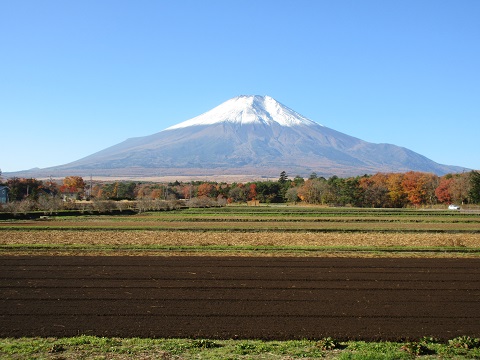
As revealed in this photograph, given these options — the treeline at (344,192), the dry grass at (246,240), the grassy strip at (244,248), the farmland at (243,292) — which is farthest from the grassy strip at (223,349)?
the treeline at (344,192)

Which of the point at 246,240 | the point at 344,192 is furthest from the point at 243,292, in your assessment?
the point at 344,192

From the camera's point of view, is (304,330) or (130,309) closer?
(304,330)

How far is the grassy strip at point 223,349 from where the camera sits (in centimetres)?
967

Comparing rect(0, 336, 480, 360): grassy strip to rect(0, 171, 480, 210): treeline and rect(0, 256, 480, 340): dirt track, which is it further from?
rect(0, 171, 480, 210): treeline

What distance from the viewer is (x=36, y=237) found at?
3275 cm

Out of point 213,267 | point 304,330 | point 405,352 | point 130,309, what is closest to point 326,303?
point 304,330

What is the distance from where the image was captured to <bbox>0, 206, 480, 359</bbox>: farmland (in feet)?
37.3

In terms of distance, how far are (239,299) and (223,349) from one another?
4.33 meters

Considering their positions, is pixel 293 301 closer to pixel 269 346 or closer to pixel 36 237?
pixel 269 346

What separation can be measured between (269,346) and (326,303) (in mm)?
4103

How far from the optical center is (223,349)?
10023 mm

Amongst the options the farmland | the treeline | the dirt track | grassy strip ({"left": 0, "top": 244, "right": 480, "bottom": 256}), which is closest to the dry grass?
grassy strip ({"left": 0, "top": 244, "right": 480, "bottom": 256})

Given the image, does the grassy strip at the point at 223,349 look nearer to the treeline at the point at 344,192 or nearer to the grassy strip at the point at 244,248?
the grassy strip at the point at 244,248

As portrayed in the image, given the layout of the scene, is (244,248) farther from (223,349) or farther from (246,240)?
(223,349)
